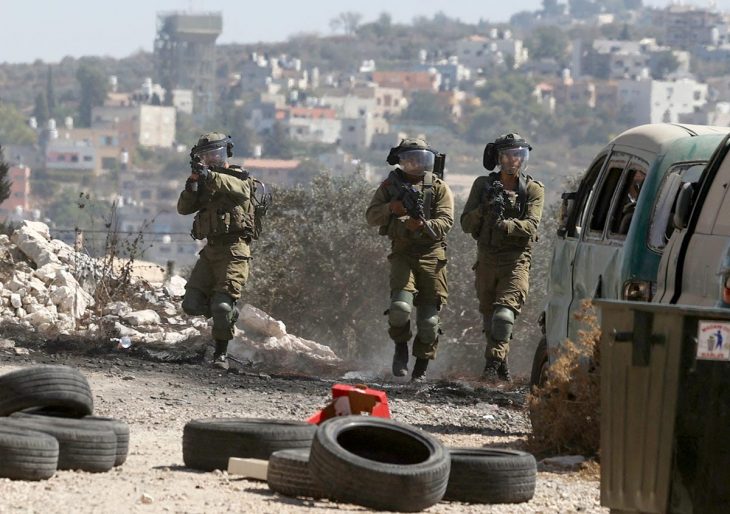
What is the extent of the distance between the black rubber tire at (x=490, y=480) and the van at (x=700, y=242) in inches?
43.9

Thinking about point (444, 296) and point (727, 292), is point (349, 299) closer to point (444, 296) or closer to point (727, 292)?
point (444, 296)

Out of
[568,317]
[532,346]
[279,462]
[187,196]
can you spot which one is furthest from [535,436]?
[532,346]

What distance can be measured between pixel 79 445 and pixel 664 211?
3075mm

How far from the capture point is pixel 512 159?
13.1m

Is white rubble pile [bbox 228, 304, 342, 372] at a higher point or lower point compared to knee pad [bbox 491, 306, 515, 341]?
lower

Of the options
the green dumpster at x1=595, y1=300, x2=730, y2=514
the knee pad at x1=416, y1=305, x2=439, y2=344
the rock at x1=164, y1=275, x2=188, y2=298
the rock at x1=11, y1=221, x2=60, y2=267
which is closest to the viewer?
the green dumpster at x1=595, y1=300, x2=730, y2=514

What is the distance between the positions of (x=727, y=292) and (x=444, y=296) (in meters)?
6.25

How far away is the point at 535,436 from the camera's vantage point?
30.3 ft

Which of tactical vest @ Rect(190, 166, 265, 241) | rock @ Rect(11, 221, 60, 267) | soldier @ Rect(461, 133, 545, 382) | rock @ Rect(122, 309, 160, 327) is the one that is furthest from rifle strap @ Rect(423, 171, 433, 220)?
rock @ Rect(11, 221, 60, 267)

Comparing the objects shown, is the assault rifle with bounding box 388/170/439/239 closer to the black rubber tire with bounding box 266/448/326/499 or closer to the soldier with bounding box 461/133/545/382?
the soldier with bounding box 461/133/545/382

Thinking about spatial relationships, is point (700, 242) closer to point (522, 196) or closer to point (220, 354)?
point (522, 196)

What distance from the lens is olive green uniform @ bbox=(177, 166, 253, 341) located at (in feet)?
44.7

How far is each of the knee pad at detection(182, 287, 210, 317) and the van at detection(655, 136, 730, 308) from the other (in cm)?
613

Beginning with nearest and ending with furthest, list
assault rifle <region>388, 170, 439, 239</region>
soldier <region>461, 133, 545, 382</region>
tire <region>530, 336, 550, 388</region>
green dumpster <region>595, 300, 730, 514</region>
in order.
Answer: green dumpster <region>595, 300, 730, 514</region> < tire <region>530, 336, 550, 388</region> < soldier <region>461, 133, 545, 382</region> < assault rifle <region>388, 170, 439, 239</region>
